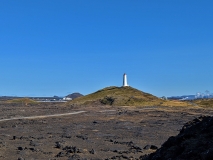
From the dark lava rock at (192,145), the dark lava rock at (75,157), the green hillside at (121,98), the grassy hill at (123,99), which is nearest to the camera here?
the dark lava rock at (192,145)

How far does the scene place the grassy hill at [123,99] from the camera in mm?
73125

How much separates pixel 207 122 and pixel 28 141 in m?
14.6

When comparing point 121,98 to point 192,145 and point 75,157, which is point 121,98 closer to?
point 75,157

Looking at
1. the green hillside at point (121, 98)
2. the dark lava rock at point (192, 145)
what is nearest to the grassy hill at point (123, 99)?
the green hillside at point (121, 98)

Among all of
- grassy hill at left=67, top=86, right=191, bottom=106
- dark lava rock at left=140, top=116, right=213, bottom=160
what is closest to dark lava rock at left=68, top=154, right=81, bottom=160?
dark lava rock at left=140, top=116, right=213, bottom=160

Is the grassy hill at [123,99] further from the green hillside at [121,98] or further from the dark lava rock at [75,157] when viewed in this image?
the dark lava rock at [75,157]

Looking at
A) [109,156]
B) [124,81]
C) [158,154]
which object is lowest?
[109,156]

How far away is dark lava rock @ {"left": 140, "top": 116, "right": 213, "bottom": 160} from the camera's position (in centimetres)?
808

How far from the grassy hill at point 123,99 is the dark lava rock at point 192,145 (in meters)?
61.5

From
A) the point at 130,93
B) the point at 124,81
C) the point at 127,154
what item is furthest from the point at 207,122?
the point at 124,81

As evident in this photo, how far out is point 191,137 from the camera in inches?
390

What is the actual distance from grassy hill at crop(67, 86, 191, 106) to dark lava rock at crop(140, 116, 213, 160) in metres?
61.5

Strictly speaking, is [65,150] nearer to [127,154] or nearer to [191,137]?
[127,154]

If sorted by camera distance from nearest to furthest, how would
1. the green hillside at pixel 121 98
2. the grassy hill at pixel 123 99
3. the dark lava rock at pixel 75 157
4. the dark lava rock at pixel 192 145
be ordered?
1. the dark lava rock at pixel 192 145
2. the dark lava rock at pixel 75 157
3. the grassy hill at pixel 123 99
4. the green hillside at pixel 121 98
